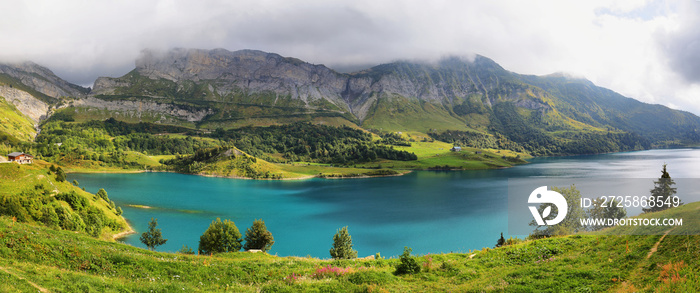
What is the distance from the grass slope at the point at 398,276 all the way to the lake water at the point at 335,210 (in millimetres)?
35606

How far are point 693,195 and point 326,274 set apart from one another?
107 metres

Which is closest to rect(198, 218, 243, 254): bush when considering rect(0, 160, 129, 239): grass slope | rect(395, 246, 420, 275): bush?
rect(0, 160, 129, 239): grass slope

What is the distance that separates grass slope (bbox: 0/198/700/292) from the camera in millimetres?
11906

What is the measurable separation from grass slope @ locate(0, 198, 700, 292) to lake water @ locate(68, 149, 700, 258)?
3561 cm

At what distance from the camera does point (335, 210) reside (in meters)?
87.6

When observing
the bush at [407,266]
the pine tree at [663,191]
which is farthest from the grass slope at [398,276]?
the pine tree at [663,191]

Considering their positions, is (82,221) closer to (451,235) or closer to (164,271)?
(164,271)

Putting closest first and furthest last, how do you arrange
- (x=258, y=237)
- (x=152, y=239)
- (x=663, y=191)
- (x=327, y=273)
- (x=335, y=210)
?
(x=327, y=273)
(x=663, y=191)
(x=258, y=237)
(x=152, y=239)
(x=335, y=210)

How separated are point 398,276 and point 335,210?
7149cm

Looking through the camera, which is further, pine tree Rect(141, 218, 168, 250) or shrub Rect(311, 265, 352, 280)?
pine tree Rect(141, 218, 168, 250)

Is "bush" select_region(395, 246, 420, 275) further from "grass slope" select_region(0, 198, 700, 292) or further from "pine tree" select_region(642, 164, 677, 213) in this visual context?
"pine tree" select_region(642, 164, 677, 213)

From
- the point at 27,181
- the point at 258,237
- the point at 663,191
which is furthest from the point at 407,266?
the point at 27,181

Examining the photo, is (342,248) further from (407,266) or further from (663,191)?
(663,191)

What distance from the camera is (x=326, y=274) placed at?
16.5m
